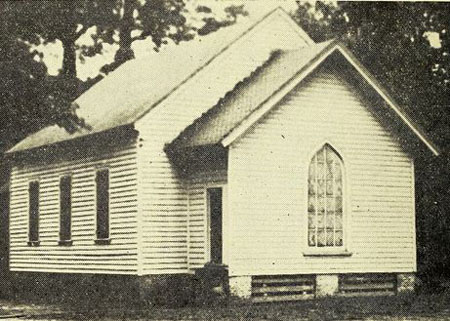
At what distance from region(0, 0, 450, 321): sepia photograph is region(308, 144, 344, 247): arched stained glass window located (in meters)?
0.04

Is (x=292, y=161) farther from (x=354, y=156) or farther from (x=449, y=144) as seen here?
(x=449, y=144)

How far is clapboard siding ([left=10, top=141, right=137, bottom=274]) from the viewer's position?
25156mm

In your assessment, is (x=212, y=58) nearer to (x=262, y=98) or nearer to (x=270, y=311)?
(x=262, y=98)

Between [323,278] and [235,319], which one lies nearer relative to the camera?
[235,319]

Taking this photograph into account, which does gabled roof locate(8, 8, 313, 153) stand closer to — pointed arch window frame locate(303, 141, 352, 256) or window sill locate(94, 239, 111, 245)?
window sill locate(94, 239, 111, 245)

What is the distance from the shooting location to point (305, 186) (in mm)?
24500

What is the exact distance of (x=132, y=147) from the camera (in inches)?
987

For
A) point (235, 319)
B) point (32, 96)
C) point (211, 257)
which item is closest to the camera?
point (235, 319)

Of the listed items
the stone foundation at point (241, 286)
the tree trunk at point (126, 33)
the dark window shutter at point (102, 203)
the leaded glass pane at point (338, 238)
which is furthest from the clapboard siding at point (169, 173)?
the tree trunk at point (126, 33)

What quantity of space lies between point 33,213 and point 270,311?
36.7 feet

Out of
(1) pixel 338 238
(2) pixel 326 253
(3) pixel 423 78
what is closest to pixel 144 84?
(1) pixel 338 238

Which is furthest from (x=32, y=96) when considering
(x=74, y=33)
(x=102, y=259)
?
(x=74, y=33)

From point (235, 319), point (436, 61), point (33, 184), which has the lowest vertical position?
point (235, 319)

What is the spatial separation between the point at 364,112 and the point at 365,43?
18.4 feet
